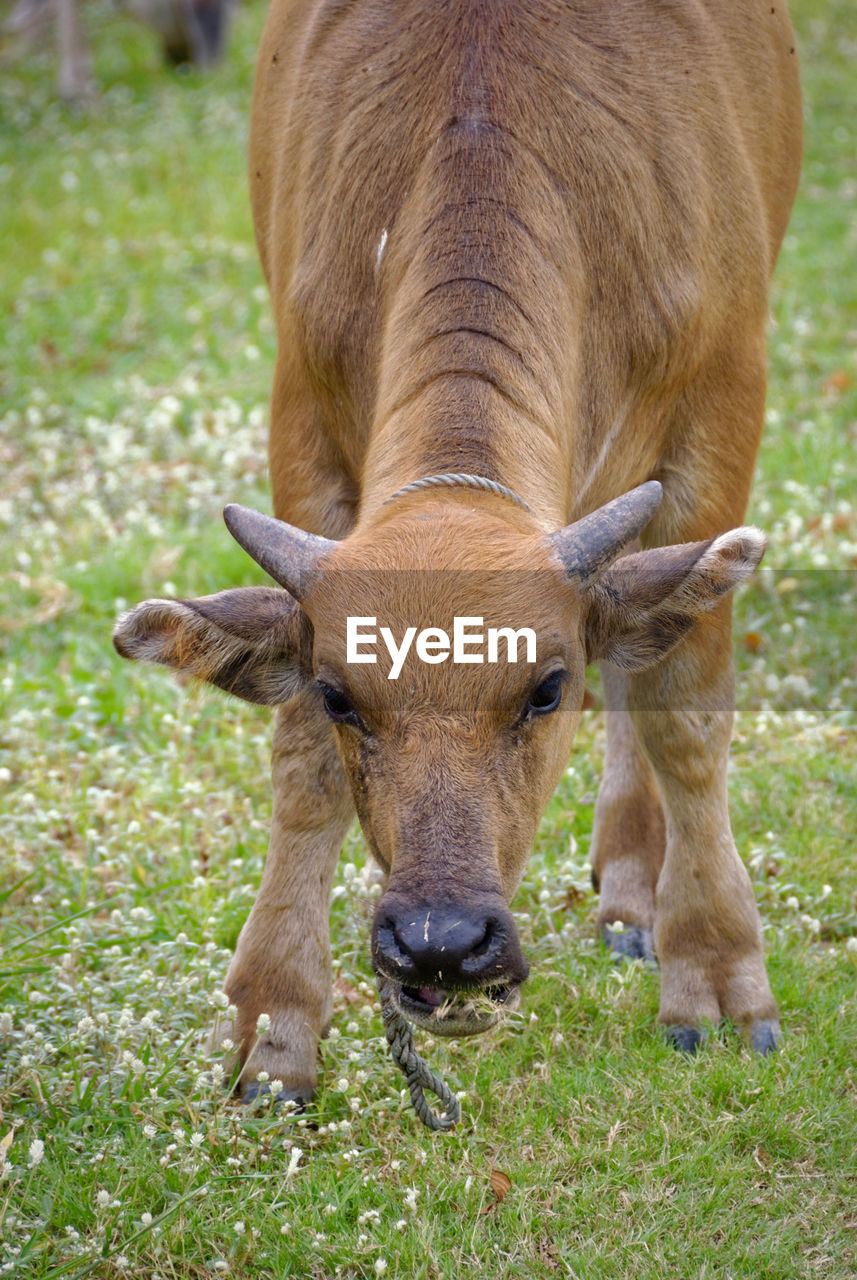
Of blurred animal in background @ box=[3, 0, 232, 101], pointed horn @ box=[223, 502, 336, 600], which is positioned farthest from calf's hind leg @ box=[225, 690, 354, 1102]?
blurred animal in background @ box=[3, 0, 232, 101]

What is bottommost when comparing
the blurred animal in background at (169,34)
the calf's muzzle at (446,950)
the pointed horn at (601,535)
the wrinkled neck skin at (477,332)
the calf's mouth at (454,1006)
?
the calf's mouth at (454,1006)

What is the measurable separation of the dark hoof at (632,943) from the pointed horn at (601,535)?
1.78m

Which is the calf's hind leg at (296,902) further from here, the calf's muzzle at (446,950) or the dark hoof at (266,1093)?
the calf's muzzle at (446,950)

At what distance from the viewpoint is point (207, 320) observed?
9.80m

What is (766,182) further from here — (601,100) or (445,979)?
(445,979)

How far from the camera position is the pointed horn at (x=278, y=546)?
3525 mm

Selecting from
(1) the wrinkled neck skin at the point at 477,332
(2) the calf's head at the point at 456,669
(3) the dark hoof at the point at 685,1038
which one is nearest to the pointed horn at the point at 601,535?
(2) the calf's head at the point at 456,669

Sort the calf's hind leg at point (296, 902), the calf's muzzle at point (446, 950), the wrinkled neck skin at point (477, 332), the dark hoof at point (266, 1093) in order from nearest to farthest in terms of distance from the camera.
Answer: the calf's muzzle at point (446, 950), the wrinkled neck skin at point (477, 332), the dark hoof at point (266, 1093), the calf's hind leg at point (296, 902)

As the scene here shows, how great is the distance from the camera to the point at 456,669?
3203 mm

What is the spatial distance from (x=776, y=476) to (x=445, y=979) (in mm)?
5134

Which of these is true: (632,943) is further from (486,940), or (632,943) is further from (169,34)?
(169,34)

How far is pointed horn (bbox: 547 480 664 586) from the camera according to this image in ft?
11.2

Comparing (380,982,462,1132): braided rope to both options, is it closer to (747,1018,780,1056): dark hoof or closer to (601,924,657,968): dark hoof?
(747,1018,780,1056): dark hoof

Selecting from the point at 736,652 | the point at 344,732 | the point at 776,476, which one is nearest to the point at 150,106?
the point at 776,476
